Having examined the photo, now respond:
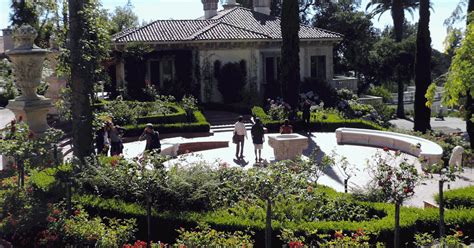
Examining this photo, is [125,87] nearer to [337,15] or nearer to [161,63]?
[161,63]

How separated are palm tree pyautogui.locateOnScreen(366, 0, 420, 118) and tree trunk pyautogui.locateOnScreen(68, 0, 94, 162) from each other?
38757 mm

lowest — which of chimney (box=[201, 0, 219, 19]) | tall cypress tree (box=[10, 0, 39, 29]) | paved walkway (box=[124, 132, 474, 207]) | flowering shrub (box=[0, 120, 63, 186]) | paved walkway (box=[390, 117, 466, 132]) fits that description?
paved walkway (box=[390, 117, 466, 132])

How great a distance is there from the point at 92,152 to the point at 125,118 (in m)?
9.79

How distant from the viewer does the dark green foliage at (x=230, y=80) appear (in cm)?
3216

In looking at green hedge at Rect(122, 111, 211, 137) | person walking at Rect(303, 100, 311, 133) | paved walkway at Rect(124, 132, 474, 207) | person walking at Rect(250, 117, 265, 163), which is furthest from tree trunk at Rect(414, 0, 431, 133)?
person walking at Rect(250, 117, 265, 163)

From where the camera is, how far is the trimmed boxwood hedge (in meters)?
8.89

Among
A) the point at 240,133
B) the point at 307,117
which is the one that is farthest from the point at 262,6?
the point at 240,133

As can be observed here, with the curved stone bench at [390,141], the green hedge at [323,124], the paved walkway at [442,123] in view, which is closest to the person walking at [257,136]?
the curved stone bench at [390,141]

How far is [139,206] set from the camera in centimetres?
1005

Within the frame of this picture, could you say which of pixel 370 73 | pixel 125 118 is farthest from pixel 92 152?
pixel 370 73

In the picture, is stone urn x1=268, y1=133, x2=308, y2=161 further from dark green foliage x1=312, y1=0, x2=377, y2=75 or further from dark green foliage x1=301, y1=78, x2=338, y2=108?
dark green foliage x1=312, y1=0, x2=377, y2=75

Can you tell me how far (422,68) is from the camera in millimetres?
30500

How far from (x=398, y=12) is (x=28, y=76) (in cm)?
4054

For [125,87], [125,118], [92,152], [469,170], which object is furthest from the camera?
[125,87]
